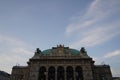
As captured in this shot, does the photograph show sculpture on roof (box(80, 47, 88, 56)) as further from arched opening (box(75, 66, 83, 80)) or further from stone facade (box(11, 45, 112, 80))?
arched opening (box(75, 66, 83, 80))

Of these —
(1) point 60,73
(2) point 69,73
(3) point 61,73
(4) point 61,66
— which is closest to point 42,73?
(1) point 60,73

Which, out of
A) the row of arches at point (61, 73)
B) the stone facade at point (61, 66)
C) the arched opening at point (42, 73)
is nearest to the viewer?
the stone facade at point (61, 66)

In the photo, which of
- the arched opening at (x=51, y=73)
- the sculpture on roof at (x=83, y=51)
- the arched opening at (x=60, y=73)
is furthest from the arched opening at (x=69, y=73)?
the sculpture on roof at (x=83, y=51)

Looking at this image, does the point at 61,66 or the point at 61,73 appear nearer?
the point at 61,66

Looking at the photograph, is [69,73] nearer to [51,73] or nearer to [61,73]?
[61,73]

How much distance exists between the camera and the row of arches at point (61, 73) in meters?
48.2

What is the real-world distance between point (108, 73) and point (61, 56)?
1721 cm

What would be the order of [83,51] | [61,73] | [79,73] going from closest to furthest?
[79,73] < [61,73] < [83,51]

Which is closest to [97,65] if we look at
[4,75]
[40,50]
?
[40,50]

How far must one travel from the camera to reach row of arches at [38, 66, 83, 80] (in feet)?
158

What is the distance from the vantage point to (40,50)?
54.5 m

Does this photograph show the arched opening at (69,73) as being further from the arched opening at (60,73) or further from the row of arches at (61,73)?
the arched opening at (60,73)

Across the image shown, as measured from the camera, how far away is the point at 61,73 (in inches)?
1938

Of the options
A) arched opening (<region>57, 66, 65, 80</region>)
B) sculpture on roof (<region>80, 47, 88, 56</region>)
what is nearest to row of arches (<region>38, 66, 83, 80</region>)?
arched opening (<region>57, 66, 65, 80</region>)
